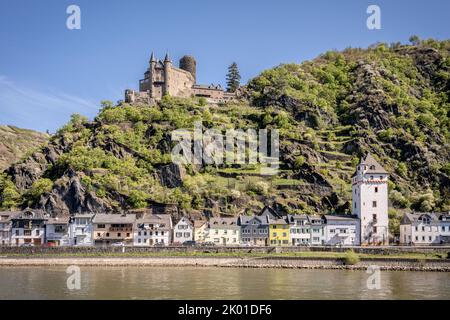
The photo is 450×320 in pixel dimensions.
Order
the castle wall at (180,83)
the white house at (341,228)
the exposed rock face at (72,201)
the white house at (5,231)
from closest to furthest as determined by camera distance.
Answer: the white house at (5,231)
the white house at (341,228)
the exposed rock face at (72,201)
the castle wall at (180,83)

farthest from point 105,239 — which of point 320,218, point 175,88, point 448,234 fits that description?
point 175,88

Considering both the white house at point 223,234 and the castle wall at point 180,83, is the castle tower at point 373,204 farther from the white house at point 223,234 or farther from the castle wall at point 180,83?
the castle wall at point 180,83

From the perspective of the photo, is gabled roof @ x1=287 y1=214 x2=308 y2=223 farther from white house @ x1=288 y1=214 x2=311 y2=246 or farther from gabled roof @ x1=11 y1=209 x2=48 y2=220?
gabled roof @ x1=11 y1=209 x2=48 y2=220

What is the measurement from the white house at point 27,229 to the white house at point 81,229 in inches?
199

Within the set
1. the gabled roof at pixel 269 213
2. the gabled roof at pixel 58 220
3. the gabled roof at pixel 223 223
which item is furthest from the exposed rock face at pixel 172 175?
the gabled roof at pixel 58 220

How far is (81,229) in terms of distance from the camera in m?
88.3

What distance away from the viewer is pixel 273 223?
8794 cm

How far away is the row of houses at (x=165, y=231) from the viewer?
87.5 meters

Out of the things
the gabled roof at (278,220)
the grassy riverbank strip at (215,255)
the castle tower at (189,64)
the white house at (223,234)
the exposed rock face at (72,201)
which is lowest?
the grassy riverbank strip at (215,255)

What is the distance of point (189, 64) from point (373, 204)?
286 feet

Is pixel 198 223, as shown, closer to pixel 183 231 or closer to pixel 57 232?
pixel 183 231

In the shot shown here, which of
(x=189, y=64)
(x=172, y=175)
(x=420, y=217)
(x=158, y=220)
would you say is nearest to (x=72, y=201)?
(x=158, y=220)

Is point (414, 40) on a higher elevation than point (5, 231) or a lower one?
higher

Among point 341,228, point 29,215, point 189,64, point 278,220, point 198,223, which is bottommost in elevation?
point 341,228
